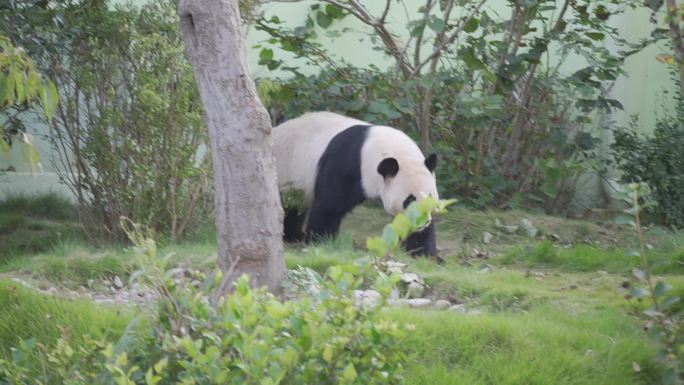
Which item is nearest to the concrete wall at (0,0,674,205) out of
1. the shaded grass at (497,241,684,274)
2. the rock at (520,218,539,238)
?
the rock at (520,218,539,238)

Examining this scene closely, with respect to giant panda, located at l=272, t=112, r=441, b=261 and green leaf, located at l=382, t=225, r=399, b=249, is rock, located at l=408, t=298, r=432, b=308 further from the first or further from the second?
green leaf, located at l=382, t=225, r=399, b=249

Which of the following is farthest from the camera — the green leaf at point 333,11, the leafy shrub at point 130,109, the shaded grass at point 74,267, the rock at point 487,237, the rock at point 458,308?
the green leaf at point 333,11

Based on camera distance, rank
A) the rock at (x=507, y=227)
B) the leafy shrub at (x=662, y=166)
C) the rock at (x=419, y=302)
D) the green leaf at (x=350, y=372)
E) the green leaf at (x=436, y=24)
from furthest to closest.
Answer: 1. the leafy shrub at (x=662, y=166)
2. the rock at (x=507, y=227)
3. the green leaf at (x=436, y=24)
4. the rock at (x=419, y=302)
5. the green leaf at (x=350, y=372)

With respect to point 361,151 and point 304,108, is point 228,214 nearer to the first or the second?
point 361,151

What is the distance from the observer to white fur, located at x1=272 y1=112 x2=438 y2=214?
8.02 meters

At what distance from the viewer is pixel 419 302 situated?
6.00m

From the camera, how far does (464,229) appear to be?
887 centimetres

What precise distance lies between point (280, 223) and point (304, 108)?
451cm

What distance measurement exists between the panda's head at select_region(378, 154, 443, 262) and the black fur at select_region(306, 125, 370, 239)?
0.28 meters

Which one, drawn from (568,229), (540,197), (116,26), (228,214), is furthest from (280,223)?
(540,197)

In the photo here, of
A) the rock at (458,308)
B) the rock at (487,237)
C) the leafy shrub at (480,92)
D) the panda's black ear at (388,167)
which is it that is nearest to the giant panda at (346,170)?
the panda's black ear at (388,167)

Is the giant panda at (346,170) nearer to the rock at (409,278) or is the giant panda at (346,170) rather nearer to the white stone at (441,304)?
the rock at (409,278)

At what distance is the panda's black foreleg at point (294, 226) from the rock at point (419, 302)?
290 centimetres

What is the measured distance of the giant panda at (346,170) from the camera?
7992mm
